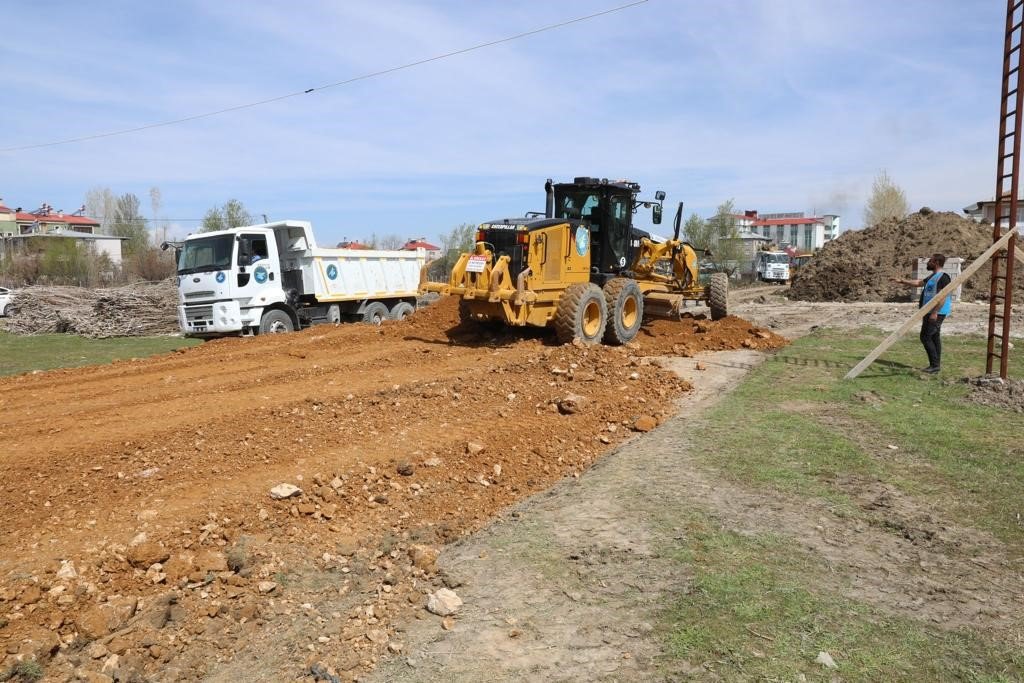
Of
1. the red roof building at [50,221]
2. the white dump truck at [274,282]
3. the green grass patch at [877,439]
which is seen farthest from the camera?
the red roof building at [50,221]

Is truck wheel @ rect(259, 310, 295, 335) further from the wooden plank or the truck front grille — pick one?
the wooden plank

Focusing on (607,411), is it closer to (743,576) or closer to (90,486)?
(743,576)

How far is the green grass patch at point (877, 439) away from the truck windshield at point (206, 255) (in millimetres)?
10911

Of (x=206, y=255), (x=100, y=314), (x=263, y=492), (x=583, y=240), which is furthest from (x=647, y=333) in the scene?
(x=100, y=314)

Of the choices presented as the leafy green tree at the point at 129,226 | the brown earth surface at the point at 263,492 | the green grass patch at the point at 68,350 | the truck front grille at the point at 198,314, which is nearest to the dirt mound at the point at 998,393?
the brown earth surface at the point at 263,492

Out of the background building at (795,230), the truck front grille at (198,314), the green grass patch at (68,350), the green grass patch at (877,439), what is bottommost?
the green grass patch at (68,350)

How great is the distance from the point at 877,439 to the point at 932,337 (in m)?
3.89

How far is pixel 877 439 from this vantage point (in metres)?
6.84

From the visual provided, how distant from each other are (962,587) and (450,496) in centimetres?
353

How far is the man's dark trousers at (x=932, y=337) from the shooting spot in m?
9.73

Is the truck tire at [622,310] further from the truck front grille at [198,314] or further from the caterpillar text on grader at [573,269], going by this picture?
the truck front grille at [198,314]

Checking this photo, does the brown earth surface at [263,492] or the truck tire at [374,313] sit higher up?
the truck tire at [374,313]

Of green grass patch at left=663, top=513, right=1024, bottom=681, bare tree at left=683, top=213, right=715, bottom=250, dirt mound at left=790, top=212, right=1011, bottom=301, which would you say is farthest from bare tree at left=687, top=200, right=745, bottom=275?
green grass patch at left=663, top=513, right=1024, bottom=681

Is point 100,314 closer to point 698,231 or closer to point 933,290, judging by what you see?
point 933,290
